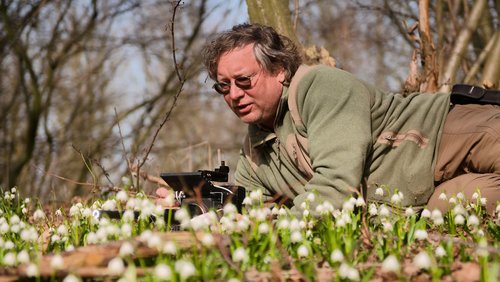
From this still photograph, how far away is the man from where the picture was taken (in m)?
4.19

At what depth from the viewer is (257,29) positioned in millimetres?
4664

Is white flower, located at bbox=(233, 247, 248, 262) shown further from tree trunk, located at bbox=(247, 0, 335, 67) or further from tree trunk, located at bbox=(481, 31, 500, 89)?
tree trunk, located at bbox=(481, 31, 500, 89)

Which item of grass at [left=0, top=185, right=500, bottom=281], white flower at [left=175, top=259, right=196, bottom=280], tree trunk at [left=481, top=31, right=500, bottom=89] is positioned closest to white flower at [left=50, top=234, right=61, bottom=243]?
grass at [left=0, top=185, right=500, bottom=281]

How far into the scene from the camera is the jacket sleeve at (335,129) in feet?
12.2

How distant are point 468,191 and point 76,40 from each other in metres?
9.98

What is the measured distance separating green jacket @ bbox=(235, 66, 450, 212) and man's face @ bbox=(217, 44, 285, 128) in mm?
85

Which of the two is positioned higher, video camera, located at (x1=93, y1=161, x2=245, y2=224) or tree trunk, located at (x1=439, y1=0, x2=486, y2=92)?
tree trunk, located at (x1=439, y1=0, x2=486, y2=92)

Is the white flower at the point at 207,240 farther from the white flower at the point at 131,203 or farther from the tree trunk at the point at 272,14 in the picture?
the tree trunk at the point at 272,14

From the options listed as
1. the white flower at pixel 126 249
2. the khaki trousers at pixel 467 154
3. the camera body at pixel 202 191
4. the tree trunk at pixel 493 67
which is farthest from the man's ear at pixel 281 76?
the tree trunk at pixel 493 67

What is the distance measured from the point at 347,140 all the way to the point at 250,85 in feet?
2.77

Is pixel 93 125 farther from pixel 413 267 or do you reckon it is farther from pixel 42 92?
pixel 413 267

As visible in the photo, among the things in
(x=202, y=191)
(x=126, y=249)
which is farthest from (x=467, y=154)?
(x=126, y=249)

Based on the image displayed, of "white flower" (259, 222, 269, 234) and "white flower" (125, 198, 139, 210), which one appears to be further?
"white flower" (125, 198, 139, 210)

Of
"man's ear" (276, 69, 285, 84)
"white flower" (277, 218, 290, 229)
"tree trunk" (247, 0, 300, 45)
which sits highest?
"tree trunk" (247, 0, 300, 45)
